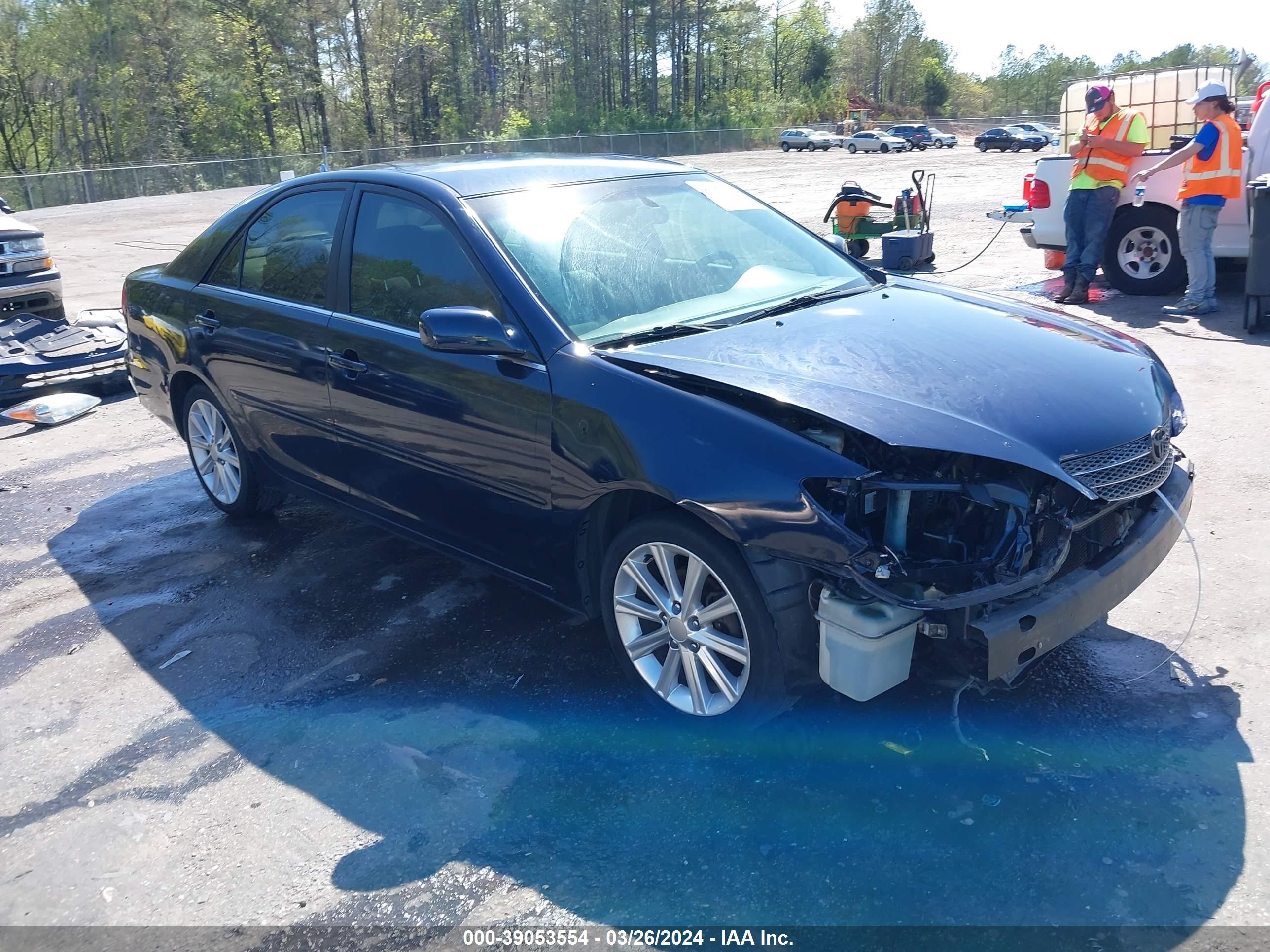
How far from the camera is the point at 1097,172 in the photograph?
8883 mm

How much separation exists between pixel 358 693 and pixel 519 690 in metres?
0.62

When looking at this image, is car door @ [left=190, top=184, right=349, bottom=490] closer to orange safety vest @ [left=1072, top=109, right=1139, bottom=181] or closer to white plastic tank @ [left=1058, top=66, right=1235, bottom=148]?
orange safety vest @ [left=1072, top=109, right=1139, bottom=181]

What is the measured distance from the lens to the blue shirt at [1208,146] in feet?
26.9

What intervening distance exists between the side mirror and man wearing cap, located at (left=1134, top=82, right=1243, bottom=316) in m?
6.94

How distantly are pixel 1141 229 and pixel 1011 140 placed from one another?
4397 centimetres

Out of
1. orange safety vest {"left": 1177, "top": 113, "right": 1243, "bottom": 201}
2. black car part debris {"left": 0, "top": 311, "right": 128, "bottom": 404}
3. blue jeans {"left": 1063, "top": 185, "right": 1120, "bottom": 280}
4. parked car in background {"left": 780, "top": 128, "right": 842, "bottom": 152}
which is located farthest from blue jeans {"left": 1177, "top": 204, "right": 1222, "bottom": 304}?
parked car in background {"left": 780, "top": 128, "right": 842, "bottom": 152}

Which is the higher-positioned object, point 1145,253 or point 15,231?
point 15,231

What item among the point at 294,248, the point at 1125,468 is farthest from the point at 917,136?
the point at 1125,468

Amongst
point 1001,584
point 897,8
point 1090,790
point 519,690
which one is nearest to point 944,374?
point 1001,584

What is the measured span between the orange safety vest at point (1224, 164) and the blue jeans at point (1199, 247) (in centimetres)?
16

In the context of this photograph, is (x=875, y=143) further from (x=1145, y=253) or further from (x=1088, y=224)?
(x=1088, y=224)

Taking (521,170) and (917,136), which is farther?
(917,136)

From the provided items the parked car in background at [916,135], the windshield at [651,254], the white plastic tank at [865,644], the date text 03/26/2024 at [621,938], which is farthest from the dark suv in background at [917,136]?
the date text 03/26/2024 at [621,938]

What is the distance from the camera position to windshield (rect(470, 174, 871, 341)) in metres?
3.80
